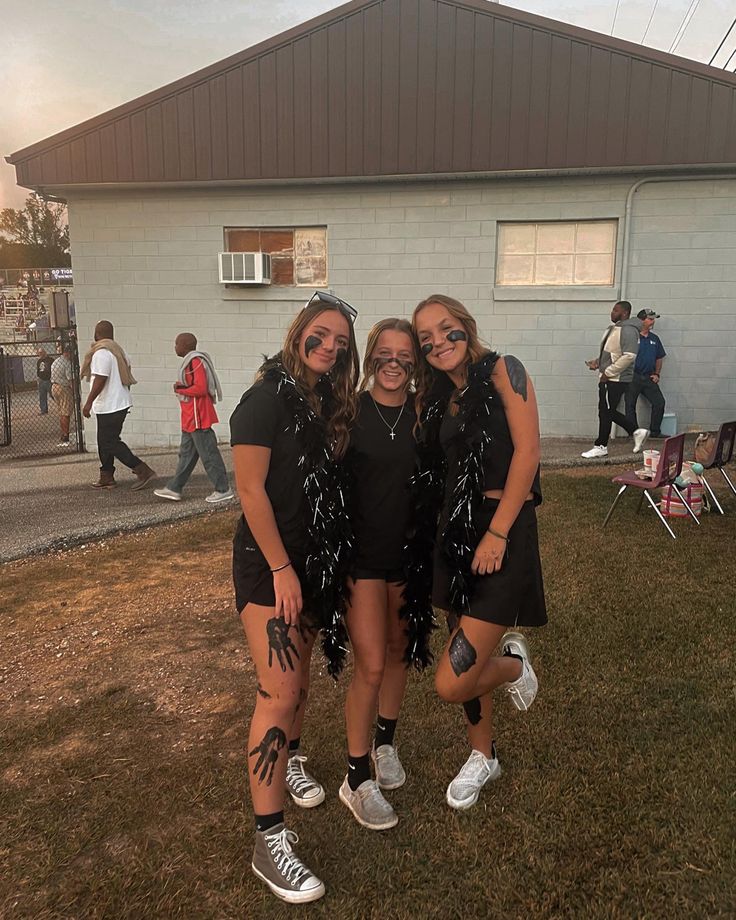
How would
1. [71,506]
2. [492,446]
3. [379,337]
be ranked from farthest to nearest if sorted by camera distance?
[71,506] < [379,337] < [492,446]

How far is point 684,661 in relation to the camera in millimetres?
3549


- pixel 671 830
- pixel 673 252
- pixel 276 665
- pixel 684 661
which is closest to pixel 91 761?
pixel 276 665

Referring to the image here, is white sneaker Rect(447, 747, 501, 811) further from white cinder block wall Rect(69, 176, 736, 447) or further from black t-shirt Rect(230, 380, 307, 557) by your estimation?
white cinder block wall Rect(69, 176, 736, 447)

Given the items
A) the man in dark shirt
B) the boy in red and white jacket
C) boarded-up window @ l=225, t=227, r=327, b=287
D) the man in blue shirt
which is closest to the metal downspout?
the man in blue shirt

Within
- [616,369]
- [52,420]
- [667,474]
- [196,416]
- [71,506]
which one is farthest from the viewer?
[52,420]

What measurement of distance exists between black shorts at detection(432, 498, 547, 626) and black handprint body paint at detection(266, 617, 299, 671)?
0.54 m

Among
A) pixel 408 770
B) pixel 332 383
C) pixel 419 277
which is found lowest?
pixel 408 770

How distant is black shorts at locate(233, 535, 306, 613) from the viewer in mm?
2203

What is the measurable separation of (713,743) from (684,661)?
73 centimetres

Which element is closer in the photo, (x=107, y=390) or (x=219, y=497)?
(x=219, y=497)

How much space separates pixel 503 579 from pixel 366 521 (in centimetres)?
50

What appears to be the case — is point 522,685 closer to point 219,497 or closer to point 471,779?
point 471,779

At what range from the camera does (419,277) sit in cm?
958

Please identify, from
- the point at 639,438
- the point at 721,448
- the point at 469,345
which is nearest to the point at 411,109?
the point at 639,438
